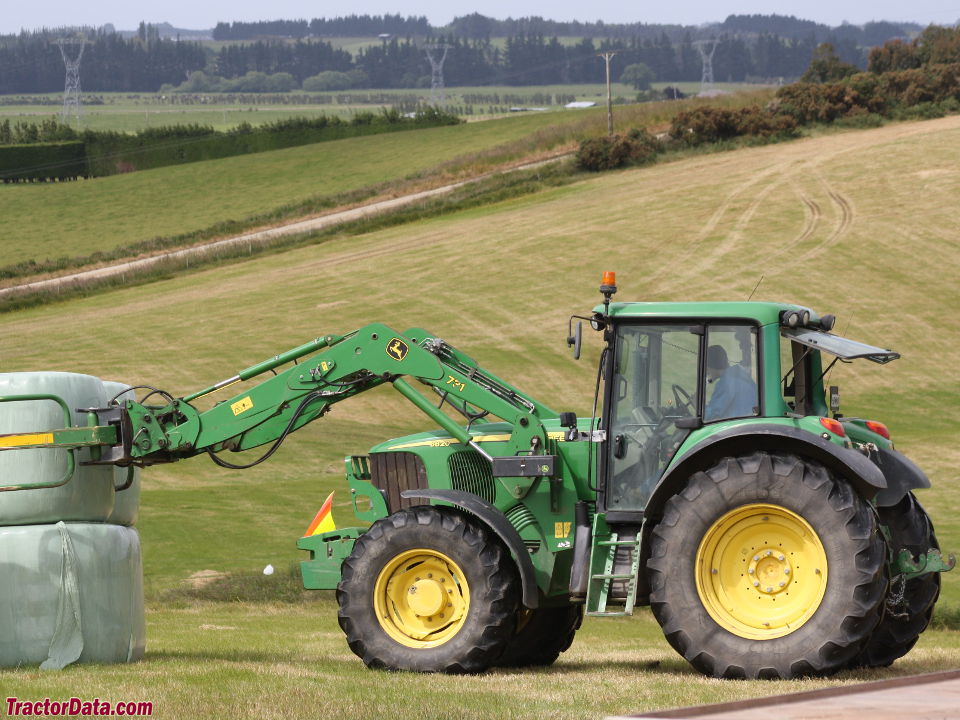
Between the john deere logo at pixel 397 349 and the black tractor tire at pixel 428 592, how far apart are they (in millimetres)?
1435

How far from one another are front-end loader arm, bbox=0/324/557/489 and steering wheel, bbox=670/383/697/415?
1.32 m

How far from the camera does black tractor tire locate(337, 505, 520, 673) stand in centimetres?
1150

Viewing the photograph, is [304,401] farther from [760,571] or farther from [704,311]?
[760,571]

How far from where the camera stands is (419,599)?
1182 centimetres

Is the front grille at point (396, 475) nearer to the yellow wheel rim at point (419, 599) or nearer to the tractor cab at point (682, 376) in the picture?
the yellow wheel rim at point (419, 599)

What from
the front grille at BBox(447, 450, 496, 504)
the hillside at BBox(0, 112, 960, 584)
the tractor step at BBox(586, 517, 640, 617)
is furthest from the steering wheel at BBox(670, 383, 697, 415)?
the hillside at BBox(0, 112, 960, 584)

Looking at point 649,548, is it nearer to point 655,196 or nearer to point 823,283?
point 823,283

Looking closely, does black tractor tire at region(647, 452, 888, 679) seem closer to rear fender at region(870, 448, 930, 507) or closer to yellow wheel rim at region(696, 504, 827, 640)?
yellow wheel rim at region(696, 504, 827, 640)

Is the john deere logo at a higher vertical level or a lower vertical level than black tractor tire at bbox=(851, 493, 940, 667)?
higher

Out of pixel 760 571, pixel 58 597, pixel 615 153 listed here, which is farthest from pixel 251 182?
pixel 760 571

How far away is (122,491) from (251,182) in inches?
3275

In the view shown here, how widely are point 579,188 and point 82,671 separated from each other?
60408 mm

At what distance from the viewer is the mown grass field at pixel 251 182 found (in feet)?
271

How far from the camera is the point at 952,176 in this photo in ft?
206
